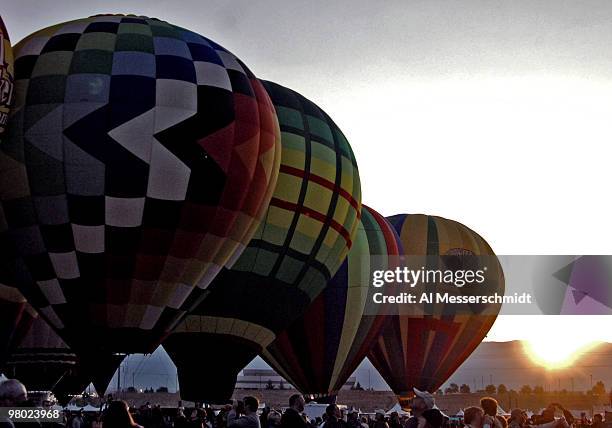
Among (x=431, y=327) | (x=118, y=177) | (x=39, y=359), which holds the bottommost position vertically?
(x=39, y=359)

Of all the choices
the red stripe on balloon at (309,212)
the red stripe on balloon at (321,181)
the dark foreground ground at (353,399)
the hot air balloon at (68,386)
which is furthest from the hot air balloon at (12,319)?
the dark foreground ground at (353,399)

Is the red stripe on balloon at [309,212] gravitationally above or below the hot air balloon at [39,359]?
above

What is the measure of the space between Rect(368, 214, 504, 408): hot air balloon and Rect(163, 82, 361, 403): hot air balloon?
864 cm

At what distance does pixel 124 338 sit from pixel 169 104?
13.6ft

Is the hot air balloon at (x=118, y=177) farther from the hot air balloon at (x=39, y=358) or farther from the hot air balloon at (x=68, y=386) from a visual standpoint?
the hot air balloon at (x=68, y=386)

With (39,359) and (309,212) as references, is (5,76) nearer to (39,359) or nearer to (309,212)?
(309,212)

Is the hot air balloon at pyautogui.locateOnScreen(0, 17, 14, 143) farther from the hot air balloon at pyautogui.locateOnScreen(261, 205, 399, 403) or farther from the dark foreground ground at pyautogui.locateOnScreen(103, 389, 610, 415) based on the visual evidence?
the dark foreground ground at pyautogui.locateOnScreen(103, 389, 610, 415)

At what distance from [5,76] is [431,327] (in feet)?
61.1

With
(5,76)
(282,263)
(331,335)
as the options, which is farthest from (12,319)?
(5,76)

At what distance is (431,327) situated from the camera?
30703mm

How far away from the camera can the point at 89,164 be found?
15.6 m

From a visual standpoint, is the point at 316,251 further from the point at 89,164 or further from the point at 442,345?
the point at 442,345

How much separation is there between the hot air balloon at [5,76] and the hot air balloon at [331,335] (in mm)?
10455

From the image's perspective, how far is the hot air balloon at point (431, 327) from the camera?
30516 millimetres
